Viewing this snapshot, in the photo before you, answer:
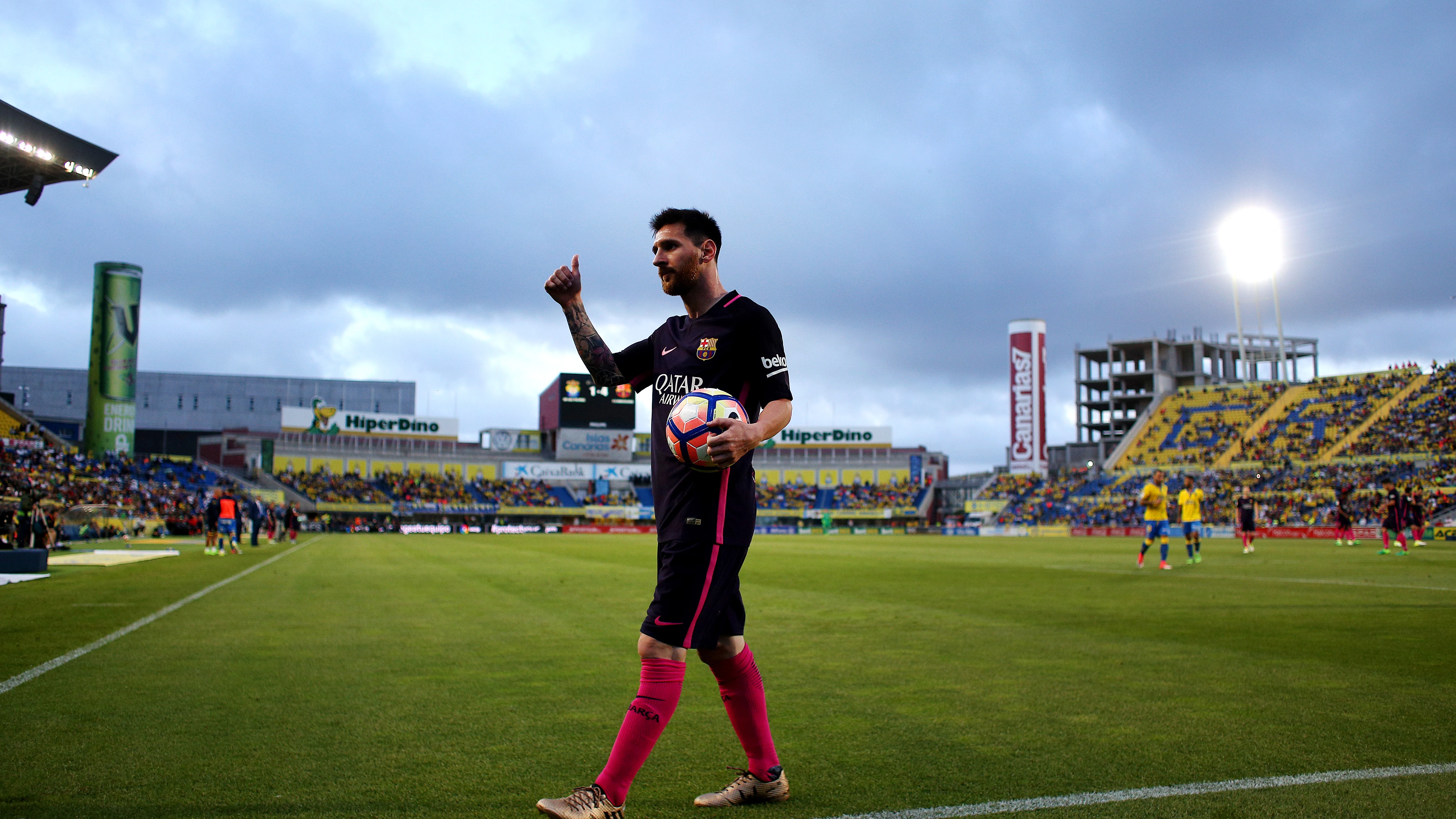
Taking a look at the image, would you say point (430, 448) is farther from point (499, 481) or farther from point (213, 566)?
point (213, 566)

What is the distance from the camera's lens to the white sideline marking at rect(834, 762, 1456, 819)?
138 inches

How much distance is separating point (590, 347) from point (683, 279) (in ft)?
2.08

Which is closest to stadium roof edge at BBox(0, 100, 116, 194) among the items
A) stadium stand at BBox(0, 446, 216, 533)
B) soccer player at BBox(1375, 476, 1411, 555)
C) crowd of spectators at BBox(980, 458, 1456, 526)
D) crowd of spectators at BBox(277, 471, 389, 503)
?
stadium stand at BBox(0, 446, 216, 533)

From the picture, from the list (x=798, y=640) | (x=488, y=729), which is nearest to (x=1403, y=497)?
(x=798, y=640)

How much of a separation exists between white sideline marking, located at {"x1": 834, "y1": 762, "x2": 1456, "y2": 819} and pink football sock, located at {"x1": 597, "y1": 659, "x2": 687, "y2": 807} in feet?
2.50

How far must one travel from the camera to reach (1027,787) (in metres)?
3.87

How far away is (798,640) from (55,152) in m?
19.0

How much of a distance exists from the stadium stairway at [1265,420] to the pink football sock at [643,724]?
213 feet

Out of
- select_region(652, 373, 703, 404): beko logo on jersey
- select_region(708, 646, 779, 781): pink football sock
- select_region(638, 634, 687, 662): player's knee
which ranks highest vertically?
select_region(652, 373, 703, 404): beko logo on jersey

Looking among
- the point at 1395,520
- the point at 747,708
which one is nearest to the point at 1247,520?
the point at 1395,520

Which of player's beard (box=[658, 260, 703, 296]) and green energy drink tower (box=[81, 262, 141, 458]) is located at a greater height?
green energy drink tower (box=[81, 262, 141, 458])

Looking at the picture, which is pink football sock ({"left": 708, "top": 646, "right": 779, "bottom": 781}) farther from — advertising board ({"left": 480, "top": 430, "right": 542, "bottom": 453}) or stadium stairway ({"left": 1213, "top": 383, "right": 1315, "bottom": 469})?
advertising board ({"left": 480, "top": 430, "right": 542, "bottom": 453})

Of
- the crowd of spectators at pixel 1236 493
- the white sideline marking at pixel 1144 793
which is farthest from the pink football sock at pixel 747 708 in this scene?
the crowd of spectators at pixel 1236 493

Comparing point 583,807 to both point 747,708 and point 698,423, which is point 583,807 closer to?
point 747,708
